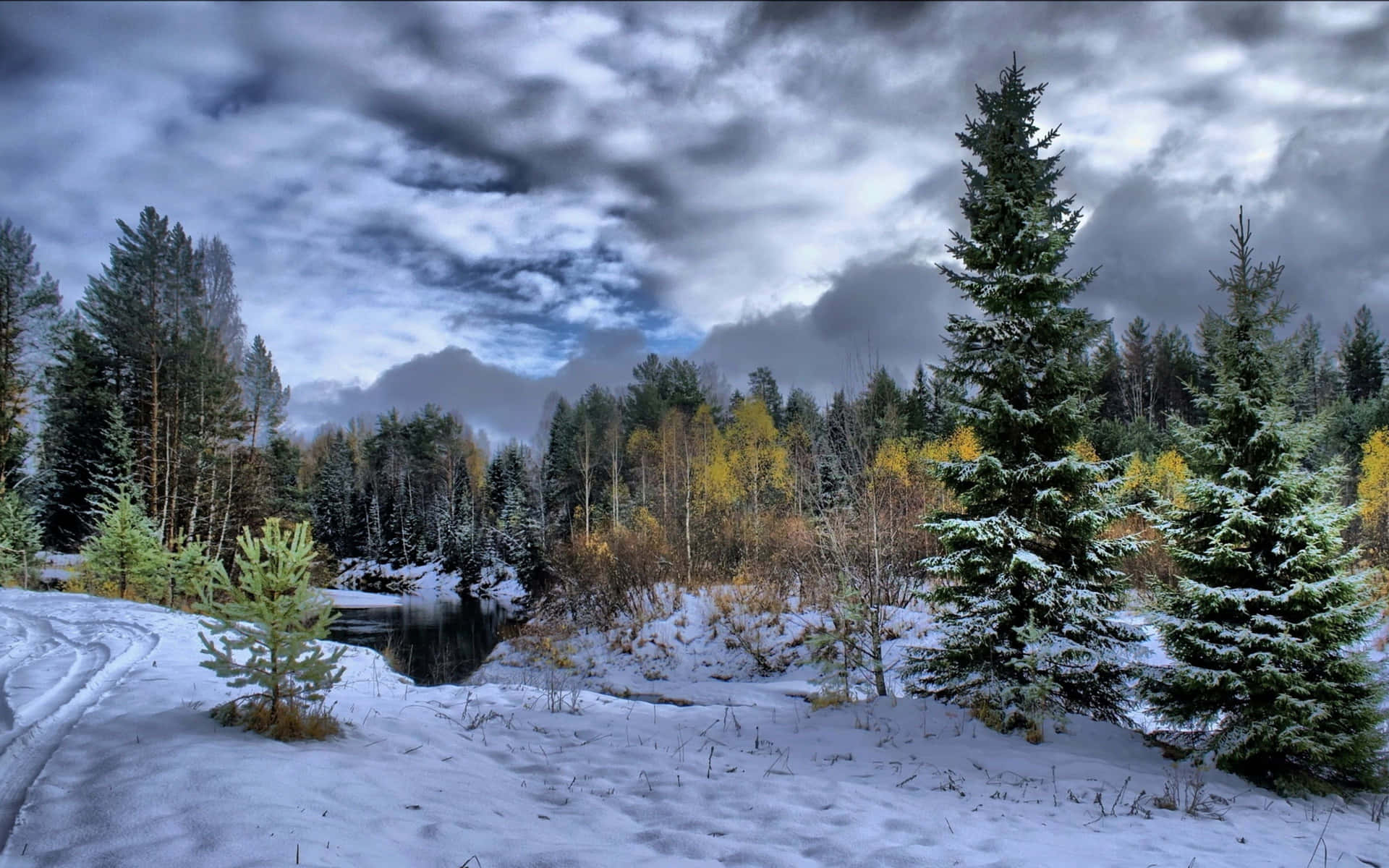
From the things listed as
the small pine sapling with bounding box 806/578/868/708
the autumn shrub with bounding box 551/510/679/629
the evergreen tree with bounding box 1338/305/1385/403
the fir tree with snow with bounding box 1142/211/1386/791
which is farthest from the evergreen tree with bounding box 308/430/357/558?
the evergreen tree with bounding box 1338/305/1385/403

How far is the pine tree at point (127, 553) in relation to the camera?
686 inches

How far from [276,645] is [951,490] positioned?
34.8 ft

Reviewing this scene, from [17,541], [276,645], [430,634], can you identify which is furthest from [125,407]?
[276,645]

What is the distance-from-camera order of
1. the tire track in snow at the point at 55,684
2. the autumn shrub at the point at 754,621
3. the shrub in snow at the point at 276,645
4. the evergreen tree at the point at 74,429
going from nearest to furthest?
the tire track in snow at the point at 55,684 → the shrub in snow at the point at 276,645 → the autumn shrub at the point at 754,621 → the evergreen tree at the point at 74,429

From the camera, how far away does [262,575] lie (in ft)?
17.6

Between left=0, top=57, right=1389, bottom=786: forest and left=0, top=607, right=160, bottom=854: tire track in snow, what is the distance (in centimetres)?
791

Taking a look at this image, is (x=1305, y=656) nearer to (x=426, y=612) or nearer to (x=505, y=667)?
(x=505, y=667)

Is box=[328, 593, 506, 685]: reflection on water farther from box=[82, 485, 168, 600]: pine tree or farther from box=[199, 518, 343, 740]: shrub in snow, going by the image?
box=[199, 518, 343, 740]: shrub in snow

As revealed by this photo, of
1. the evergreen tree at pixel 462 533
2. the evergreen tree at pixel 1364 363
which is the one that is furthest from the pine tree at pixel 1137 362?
the evergreen tree at pixel 462 533

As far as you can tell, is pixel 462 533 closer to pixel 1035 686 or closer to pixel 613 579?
pixel 613 579

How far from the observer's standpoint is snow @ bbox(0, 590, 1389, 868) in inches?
136

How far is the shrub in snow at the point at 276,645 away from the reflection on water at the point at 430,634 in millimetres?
10505

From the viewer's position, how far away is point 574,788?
488 cm

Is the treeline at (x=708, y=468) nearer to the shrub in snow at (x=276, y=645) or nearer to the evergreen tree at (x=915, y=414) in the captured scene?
the evergreen tree at (x=915, y=414)
